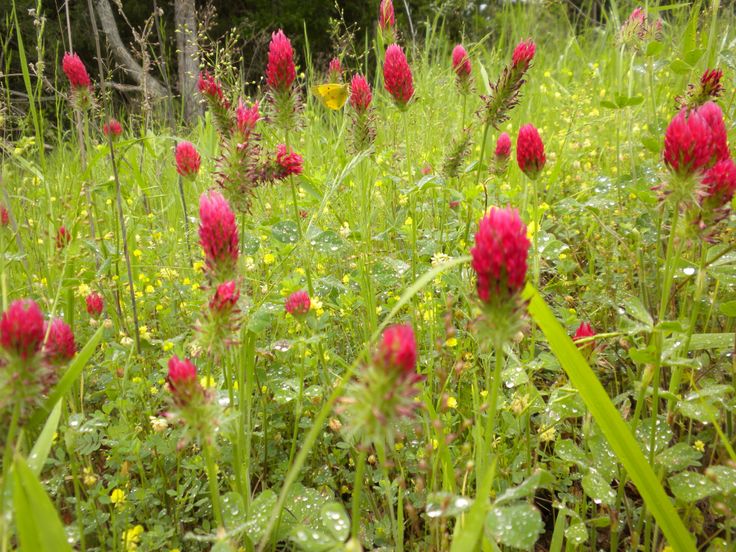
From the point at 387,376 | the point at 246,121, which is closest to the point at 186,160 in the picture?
the point at 246,121

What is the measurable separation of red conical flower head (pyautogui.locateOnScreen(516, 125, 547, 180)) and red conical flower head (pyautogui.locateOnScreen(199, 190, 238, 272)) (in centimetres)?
84

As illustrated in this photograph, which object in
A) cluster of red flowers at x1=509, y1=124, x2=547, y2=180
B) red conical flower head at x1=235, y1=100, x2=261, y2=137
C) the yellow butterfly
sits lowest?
cluster of red flowers at x1=509, y1=124, x2=547, y2=180

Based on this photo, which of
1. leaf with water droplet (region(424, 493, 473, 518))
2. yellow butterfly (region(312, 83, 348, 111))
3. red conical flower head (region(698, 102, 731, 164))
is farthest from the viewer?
yellow butterfly (region(312, 83, 348, 111))

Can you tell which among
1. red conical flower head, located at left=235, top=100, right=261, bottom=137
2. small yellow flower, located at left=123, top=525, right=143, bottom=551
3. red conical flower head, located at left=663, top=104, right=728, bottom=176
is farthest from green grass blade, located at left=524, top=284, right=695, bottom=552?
small yellow flower, located at left=123, top=525, right=143, bottom=551

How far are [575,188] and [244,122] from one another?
6.64 ft

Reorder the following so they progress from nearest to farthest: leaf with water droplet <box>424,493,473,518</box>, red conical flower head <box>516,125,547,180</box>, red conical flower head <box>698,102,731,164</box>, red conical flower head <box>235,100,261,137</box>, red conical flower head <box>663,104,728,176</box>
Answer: leaf with water droplet <box>424,493,473,518</box> < red conical flower head <box>663,104,728,176</box> < red conical flower head <box>698,102,731,164</box> < red conical flower head <box>235,100,261,137</box> < red conical flower head <box>516,125,547,180</box>

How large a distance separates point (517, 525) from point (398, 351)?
0.33 m

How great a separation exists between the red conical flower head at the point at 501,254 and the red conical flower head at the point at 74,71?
2.06 metres

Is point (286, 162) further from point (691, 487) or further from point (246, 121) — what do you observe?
point (691, 487)

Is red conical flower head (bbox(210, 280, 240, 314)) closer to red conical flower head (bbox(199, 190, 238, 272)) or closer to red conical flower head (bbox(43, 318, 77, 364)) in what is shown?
red conical flower head (bbox(199, 190, 238, 272))

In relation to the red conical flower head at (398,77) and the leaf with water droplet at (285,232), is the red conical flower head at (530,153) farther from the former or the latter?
the leaf with water droplet at (285,232)

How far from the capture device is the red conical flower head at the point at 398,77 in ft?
6.17

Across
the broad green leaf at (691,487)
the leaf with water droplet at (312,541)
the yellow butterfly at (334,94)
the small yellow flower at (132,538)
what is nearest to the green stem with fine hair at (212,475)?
the leaf with water droplet at (312,541)

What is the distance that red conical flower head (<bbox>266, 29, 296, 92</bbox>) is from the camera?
1.64 m
